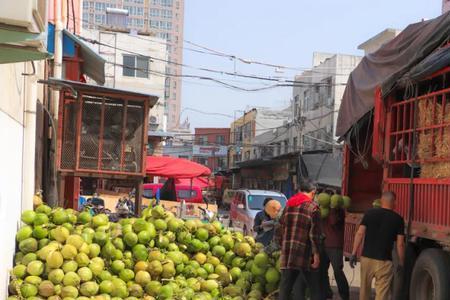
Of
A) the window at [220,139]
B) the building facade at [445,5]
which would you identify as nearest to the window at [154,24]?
the window at [220,139]

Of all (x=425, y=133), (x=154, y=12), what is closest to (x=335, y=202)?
(x=425, y=133)

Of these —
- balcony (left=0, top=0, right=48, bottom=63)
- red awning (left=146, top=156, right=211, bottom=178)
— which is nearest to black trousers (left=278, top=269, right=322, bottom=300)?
balcony (left=0, top=0, right=48, bottom=63)

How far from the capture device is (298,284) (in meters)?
7.07

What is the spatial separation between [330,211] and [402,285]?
2.02m

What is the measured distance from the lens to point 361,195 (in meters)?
9.15

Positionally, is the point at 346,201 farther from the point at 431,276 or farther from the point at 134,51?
Answer: the point at 134,51

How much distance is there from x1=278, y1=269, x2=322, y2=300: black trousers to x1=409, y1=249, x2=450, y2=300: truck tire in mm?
1192

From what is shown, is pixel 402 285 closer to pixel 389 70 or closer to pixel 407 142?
pixel 407 142

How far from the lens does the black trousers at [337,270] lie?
26.6 ft

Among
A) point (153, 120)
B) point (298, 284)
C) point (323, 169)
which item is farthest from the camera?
point (153, 120)

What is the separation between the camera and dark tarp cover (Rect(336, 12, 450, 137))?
646 cm

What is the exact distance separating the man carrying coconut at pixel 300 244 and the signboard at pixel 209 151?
69.4 meters

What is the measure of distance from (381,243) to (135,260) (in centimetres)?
296

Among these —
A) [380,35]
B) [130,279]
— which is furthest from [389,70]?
[380,35]
